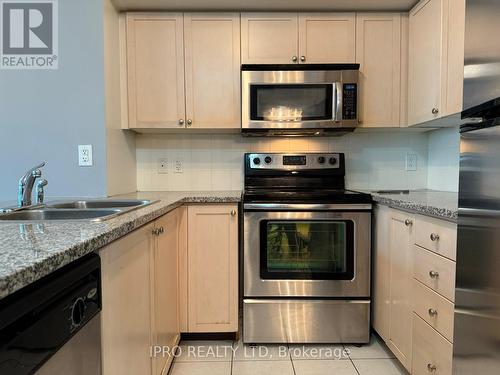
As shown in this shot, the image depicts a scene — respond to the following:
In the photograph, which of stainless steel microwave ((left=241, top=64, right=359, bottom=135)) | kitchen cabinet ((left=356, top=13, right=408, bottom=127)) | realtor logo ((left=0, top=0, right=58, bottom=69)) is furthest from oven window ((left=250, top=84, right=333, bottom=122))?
realtor logo ((left=0, top=0, right=58, bottom=69))

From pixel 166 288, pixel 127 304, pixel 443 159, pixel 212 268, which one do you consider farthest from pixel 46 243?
pixel 443 159

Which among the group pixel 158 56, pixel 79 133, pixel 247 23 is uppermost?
pixel 247 23

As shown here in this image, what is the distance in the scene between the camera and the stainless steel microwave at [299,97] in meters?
2.01

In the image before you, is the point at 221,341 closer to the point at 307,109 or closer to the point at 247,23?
the point at 307,109

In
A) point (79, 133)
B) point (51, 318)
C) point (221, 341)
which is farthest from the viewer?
point (221, 341)

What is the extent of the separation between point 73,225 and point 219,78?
58.9 inches

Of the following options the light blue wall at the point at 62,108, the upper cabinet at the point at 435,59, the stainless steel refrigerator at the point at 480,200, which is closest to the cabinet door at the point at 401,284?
the stainless steel refrigerator at the point at 480,200

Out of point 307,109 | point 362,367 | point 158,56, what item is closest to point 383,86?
point 307,109

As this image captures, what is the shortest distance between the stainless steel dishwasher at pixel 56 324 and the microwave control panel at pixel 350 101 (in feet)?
5.63

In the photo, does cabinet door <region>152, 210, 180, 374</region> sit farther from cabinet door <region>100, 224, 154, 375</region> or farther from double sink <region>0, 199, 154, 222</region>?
double sink <region>0, 199, 154, 222</region>

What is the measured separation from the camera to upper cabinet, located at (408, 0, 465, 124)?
1.61 meters

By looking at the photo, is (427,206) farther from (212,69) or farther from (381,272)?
(212,69)

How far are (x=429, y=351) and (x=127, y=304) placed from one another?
4.19 feet

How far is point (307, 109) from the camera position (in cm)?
205
